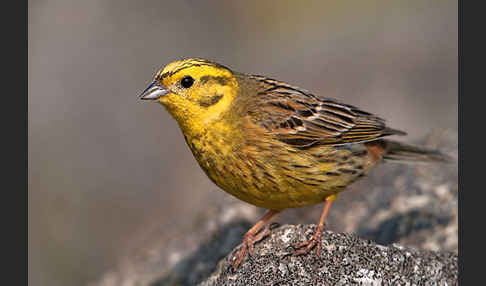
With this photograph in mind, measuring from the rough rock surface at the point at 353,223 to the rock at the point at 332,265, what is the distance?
1.52 meters

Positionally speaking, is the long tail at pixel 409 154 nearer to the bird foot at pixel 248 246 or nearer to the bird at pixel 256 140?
the bird at pixel 256 140

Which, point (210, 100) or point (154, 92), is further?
point (210, 100)

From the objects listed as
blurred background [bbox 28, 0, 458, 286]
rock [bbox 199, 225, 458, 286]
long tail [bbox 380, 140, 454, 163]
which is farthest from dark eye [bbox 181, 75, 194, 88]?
blurred background [bbox 28, 0, 458, 286]

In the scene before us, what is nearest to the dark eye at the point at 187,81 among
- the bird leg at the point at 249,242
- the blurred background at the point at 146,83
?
the bird leg at the point at 249,242

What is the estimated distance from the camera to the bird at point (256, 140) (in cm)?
583

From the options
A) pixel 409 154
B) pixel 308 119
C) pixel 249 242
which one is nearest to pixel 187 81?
pixel 308 119

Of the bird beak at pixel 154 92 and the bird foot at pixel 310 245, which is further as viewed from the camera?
the bird beak at pixel 154 92

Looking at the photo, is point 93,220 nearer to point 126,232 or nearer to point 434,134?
point 126,232

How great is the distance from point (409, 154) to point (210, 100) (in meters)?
2.75

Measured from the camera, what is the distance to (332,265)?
546 centimetres

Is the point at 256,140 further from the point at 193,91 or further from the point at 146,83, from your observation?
the point at 146,83

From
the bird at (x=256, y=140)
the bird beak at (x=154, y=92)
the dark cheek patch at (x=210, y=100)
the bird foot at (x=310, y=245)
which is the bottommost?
the bird foot at (x=310, y=245)

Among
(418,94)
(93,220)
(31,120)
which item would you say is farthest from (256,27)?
(93,220)

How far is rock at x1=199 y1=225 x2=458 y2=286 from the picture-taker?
536 cm
